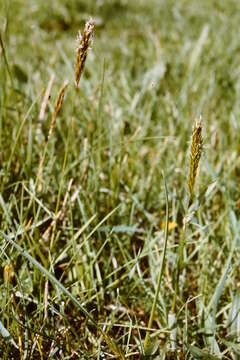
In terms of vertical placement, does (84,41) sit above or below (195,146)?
above

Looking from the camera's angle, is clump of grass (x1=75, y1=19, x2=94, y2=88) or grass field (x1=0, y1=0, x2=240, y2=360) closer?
clump of grass (x1=75, y1=19, x2=94, y2=88)

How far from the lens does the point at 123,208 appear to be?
134 centimetres

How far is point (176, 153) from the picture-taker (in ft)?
5.34

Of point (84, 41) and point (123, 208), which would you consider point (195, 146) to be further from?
point (123, 208)

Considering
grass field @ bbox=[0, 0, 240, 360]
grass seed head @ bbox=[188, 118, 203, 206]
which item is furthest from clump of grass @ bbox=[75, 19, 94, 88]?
grass seed head @ bbox=[188, 118, 203, 206]

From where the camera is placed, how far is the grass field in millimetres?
974

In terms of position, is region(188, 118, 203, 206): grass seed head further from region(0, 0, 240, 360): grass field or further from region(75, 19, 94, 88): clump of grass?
region(75, 19, 94, 88): clump of grass

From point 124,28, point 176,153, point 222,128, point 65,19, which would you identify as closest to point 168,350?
point 176,153

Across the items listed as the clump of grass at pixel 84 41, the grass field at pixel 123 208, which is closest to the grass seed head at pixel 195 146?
the grass field at pixel 123 208

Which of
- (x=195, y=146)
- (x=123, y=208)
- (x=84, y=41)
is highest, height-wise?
(x=84, y=41)

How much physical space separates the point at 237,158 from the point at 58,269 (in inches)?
29.8

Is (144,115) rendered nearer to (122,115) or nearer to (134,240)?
(122,115)

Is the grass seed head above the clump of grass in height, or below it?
below

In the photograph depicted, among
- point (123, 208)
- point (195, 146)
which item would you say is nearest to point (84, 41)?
point (195, 146)
